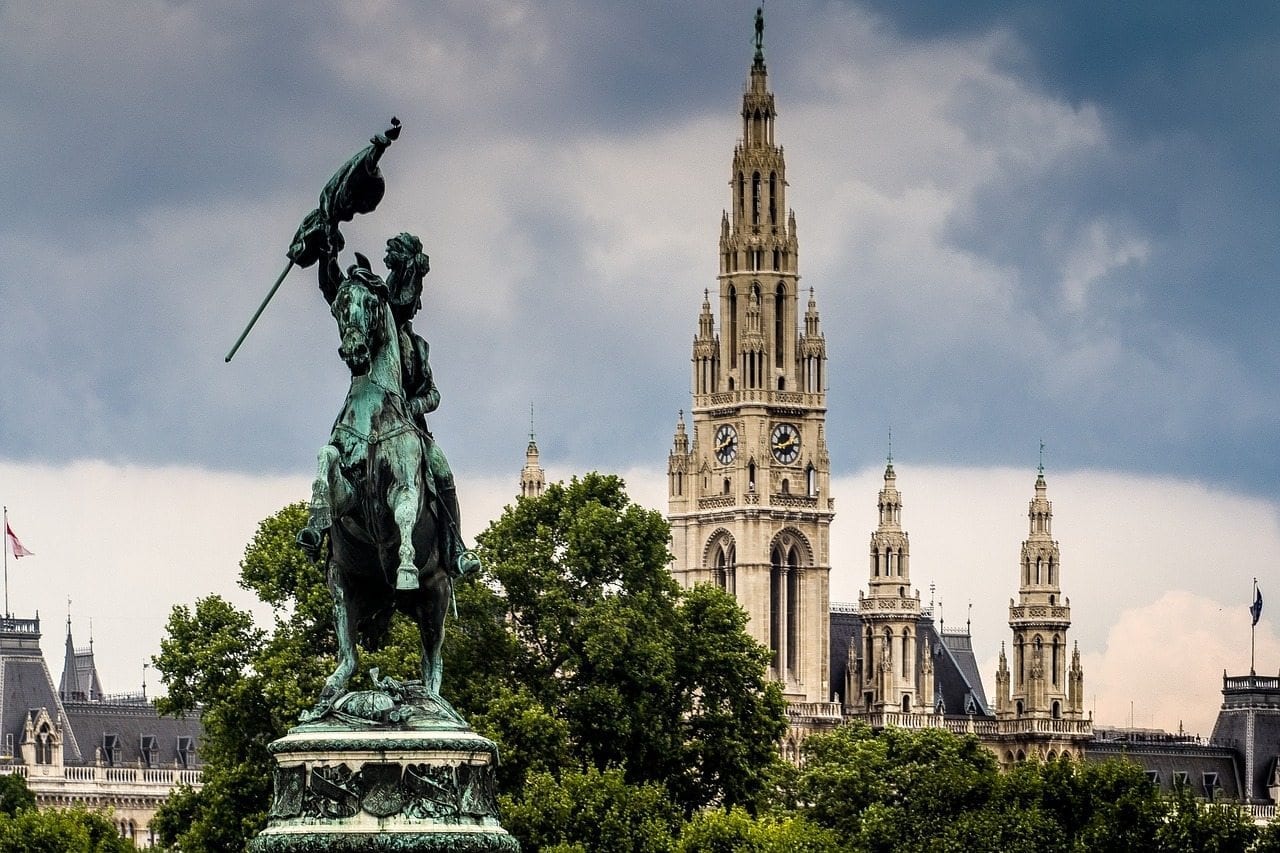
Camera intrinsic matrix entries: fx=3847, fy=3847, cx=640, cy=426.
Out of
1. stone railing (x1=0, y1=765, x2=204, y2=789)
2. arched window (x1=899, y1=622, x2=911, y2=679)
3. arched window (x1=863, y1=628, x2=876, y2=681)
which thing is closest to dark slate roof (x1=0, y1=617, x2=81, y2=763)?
stone railing (x1=0, y1=765, x2=204, y2=789)

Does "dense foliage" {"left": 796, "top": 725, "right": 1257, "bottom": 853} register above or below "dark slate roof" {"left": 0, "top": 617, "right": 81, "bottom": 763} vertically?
below

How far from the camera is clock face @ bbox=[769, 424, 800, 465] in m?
193

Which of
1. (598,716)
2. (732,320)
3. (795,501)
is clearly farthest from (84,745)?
(598,716)

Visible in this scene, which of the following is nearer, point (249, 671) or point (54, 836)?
point (249, 671)

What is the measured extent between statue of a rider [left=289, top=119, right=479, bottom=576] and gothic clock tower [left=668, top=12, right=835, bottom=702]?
521 feet

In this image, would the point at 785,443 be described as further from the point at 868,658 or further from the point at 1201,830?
the point at 1201,830

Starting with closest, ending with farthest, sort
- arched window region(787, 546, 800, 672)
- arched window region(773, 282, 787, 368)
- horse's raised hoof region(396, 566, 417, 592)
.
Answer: horse's raised hoof region(396, 566, 417, 592) < arched window region(787, 546, 800, 672) < arched window region(773, 282, 787, 368)

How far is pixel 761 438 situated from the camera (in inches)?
7594

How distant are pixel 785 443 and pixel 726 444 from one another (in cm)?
303

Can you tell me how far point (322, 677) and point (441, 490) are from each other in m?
41.6

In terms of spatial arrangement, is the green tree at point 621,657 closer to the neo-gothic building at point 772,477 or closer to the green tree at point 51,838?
the green tree at point 51,838

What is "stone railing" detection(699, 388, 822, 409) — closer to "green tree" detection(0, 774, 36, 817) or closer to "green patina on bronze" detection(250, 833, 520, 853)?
"green tree" detection(0, 774, 36, 817)

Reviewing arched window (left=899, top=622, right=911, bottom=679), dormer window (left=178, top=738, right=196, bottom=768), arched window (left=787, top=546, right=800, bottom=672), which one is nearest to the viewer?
dormer window (left=178, top=738, right=196, bottom=768)

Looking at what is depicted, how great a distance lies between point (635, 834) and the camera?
74.1 meters
